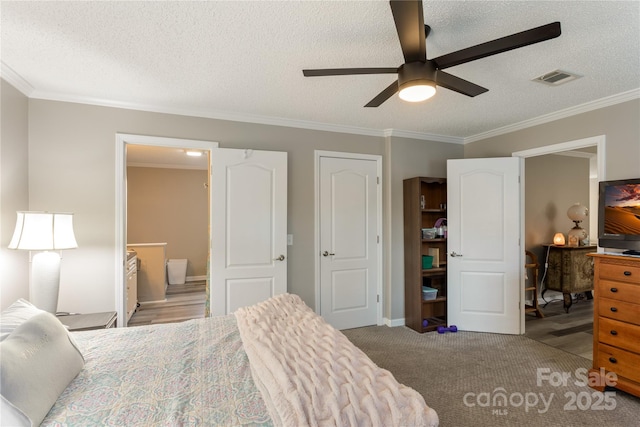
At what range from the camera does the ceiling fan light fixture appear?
1623 mm

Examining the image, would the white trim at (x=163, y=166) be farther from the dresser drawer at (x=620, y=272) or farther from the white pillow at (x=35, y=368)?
the dresser drawer at (x=620, y=272)

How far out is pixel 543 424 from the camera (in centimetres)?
205

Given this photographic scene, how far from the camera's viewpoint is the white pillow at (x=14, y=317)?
139 cm

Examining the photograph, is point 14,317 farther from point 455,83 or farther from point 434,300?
point 434,300

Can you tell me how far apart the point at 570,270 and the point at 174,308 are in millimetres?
5875

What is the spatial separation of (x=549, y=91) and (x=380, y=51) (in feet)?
5.69

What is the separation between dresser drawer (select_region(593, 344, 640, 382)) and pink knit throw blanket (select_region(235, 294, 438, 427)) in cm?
226

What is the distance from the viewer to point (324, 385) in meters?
1.19

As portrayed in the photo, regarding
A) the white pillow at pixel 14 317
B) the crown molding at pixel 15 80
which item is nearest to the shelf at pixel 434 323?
the white pillow at pixel 14 317

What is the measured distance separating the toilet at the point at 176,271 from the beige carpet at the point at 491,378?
4074mm

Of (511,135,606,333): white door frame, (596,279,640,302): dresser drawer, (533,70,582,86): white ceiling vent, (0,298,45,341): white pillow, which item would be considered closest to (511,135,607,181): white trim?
(511,135,606,333): white door frame

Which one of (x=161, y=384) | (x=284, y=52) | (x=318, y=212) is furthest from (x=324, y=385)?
(x=318, y=212)

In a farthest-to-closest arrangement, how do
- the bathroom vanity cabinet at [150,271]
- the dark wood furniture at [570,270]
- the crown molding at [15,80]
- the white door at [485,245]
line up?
the bathroom vanity cabinet at [150,271], the dark wood furniture at [570,270], the white door at [485,245], the crown molding at [15,80]

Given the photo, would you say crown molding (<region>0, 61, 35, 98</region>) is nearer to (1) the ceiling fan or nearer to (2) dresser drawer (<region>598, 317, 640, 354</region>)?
(1) the ceiling fan
